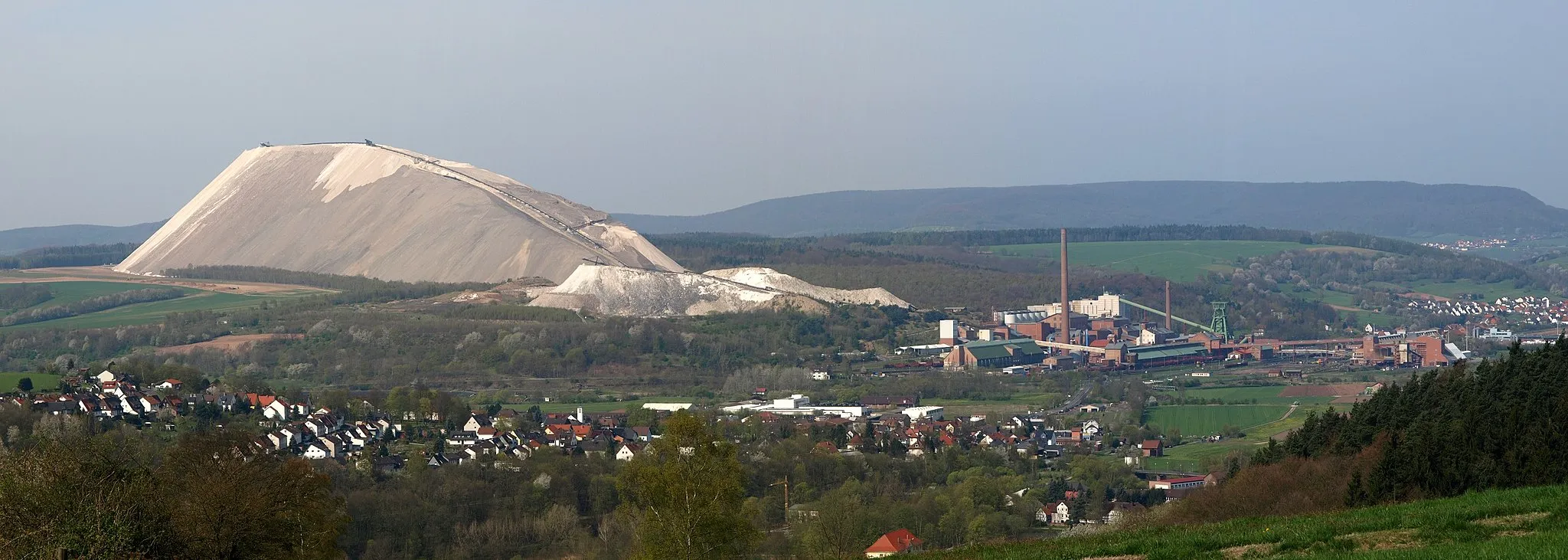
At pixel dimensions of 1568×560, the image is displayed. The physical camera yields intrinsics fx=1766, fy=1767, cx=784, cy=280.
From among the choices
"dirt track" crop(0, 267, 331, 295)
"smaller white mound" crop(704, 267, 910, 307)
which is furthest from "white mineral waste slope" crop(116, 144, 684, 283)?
"smaller white mound" crop(704, 267, 910, 307)

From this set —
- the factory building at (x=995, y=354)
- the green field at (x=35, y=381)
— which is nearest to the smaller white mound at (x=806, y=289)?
the factory building at (x=995, y=354)

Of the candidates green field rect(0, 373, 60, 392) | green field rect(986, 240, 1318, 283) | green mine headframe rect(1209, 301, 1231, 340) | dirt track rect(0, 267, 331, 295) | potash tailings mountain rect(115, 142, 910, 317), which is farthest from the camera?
green field rect(986, 240, 1318, 283)

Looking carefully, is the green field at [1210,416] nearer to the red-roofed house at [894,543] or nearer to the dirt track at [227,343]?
the red-roofed house at [894,543]

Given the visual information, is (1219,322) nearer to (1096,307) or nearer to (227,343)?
(1096,307)

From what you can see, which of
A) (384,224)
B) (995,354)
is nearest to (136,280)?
(384,224)

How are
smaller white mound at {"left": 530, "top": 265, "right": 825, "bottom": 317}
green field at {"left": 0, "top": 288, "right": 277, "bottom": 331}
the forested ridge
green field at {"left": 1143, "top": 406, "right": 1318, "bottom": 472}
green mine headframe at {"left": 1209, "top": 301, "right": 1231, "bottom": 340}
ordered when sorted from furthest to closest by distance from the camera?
green mine headframe at {"left": 1209, "top": 301, "right": 1231, "bottom": 340}, smaller white mound at {"left": 530, "top": 265, "right": 825, "bottom": 317}, green field at {"left": 0, "top": 288, "right": 277, "bottom": 331}, green field at {"left": 1143, "top": 406, "right": 1318, "bottom": 472}, the forested ridge

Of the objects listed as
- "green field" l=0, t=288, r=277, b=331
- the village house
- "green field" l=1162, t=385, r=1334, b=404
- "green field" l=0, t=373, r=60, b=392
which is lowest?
"green field" l=1162, t=385, r=1334, b=404

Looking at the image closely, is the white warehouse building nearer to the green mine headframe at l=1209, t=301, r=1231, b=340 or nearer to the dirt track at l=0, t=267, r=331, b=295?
the green mine headframe at l=1209, t=301, r=1231, b=340
